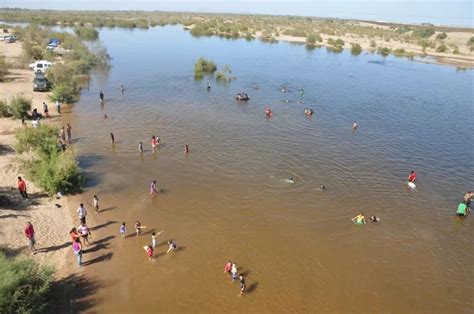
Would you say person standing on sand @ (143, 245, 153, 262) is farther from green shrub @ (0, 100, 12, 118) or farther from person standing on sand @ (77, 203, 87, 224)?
green shrub @ (0, 100, 12, 118)

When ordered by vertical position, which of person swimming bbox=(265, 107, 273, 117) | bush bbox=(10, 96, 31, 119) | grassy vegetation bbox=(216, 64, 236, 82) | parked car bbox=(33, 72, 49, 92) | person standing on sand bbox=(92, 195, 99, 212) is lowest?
person standing on sand bbox=(92, 195, 99, 212)

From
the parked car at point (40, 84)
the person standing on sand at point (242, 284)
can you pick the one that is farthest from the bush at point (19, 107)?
the person standing on sand at point (242, 284)

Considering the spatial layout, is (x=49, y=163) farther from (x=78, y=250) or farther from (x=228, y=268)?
(x=228, y=268)

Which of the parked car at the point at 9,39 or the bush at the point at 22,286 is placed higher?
the parked car at the point at 9,39

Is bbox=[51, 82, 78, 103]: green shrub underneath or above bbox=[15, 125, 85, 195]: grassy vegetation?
above

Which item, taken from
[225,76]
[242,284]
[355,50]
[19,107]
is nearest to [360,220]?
[242,284]

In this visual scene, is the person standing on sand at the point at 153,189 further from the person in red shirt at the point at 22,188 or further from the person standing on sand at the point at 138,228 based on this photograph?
the person in red shirt at the point at 22,188

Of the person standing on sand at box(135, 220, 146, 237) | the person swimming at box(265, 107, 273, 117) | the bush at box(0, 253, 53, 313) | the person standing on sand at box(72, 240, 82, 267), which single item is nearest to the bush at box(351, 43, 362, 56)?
the person swimming at box(265, 107, 273, 117)

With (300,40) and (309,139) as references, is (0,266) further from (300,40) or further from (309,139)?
(300,40)
